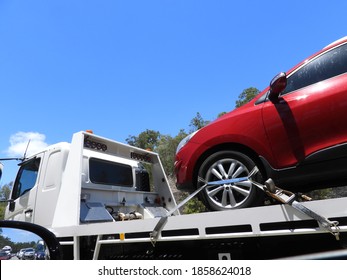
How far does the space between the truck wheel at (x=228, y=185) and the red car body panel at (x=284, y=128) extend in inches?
5.3

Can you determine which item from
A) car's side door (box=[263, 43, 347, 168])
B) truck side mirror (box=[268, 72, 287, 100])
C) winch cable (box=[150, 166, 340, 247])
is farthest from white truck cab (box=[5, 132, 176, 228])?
truck side mirror (box=[268, 72, 287, 100])

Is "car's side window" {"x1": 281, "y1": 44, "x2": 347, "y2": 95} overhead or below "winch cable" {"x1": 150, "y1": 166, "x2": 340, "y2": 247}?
overhead

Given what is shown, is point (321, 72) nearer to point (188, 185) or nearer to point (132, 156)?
point (188, 185)

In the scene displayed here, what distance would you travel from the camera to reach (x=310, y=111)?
9.09ft

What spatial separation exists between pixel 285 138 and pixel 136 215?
1.99 m

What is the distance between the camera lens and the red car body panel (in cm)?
268

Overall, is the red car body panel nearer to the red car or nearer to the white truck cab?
the red car

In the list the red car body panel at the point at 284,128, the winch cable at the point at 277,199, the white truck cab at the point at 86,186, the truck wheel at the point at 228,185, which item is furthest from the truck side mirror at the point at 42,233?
the red car body panel at the point at 284,128

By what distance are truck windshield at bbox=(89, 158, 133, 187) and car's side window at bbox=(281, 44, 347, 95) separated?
2.48 meters

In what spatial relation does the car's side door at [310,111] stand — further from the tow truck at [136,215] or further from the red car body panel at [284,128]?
the tow truck at [136,215]

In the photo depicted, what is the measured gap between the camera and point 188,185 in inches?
134
